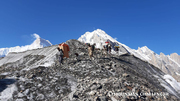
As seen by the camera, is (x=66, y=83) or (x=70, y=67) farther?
(x=70, y=67)

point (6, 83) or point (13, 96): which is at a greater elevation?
point (6, 83)

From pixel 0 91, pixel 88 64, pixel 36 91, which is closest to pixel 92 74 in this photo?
pixel 88 64

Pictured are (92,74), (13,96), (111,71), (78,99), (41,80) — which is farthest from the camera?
(111,71)

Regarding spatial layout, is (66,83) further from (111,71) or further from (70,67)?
(111,71)

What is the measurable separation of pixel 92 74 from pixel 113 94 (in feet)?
13.2

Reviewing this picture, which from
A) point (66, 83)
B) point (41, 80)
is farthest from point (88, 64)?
point (41, 80)

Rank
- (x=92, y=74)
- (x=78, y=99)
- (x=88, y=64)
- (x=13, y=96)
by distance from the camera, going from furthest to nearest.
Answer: (x=88, y=64) → (x=92, y=74) → (x=13, y=96) → (x=78, y=99)

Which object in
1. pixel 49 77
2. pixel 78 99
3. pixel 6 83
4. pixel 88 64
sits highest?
pixel 88 64

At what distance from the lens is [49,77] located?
10.2 meters

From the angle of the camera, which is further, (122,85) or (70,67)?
(70,67)

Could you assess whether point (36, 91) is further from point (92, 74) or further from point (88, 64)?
point (88, 64)

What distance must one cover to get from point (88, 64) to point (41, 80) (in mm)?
5363

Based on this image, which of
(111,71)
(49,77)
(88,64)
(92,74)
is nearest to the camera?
(49,77)

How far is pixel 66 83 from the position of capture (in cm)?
978
